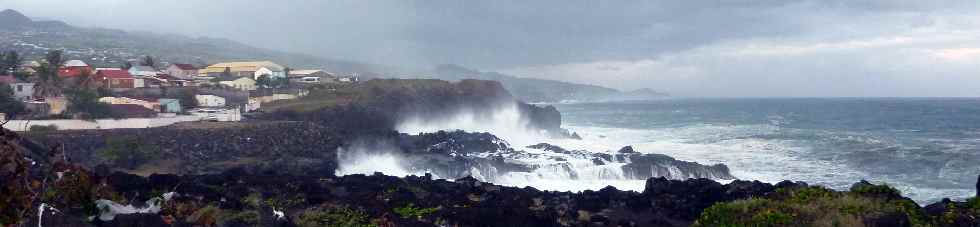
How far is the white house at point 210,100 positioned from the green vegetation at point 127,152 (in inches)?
647

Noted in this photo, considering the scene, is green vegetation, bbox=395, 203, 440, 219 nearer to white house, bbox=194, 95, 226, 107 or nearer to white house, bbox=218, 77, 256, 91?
white house, bbox=194, 95, 226, 107

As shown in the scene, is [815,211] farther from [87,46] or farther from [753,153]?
[87,46]

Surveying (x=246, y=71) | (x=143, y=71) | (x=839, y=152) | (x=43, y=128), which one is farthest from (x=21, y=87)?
(x=839, y=152)

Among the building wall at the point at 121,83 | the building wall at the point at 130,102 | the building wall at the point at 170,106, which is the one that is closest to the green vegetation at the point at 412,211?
the building wall at the point at 130,102

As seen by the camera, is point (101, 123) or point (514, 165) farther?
point (514, 165)

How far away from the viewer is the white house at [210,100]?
44.8 meters

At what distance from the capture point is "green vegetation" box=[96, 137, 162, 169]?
88.6ft

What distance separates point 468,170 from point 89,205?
2413 cm

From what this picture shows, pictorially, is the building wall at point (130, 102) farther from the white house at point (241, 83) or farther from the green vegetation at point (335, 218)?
the green vegetation at point (335, 218)

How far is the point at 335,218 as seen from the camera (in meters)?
14.6

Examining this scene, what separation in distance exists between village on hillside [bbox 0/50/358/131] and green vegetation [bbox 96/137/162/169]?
2.91 meters

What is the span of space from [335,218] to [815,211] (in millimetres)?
9033

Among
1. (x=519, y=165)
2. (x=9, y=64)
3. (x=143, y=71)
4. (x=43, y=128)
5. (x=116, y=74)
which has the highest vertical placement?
(x=9, y=64)

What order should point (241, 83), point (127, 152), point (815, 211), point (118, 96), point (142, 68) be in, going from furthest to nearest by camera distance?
point (241, 83) < point (142, 68) < point (118, 96) < point (127, 152) < point (815, 211)
